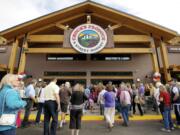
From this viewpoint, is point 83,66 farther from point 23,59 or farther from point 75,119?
point 75,119

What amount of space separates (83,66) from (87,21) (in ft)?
14.1

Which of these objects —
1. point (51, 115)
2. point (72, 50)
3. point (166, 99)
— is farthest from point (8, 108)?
point (72, 50)

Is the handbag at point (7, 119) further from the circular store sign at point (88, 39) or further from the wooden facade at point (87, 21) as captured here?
the wooden facade at point (87, 21)

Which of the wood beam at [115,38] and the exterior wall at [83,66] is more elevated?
the wood beam at [115,38]

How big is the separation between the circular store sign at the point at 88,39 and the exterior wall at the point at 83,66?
13.1 feet

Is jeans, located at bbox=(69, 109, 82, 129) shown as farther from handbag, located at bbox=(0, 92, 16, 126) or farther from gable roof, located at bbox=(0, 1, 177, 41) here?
gable roof, located at bbox=(0, 1, 177, 41)

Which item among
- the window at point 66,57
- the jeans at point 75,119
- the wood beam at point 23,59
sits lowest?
the jeans at point 75,119

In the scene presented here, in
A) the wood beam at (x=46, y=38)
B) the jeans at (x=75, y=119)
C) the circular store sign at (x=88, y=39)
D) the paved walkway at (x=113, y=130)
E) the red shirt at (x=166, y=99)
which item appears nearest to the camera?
the jeans at (x=75, y=119)

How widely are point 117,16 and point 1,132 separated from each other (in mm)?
13655

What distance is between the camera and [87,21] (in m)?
15.8

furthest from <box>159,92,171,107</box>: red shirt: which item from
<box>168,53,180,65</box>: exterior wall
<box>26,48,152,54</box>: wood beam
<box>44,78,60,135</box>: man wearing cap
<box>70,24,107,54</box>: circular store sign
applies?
<box>168,53,180,65</box>: exterior wall

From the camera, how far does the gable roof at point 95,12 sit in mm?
15000

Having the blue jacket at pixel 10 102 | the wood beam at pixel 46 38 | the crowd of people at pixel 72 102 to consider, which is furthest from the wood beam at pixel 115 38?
the blue jacket at pixel 10 102

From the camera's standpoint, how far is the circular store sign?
1467 centimetres
